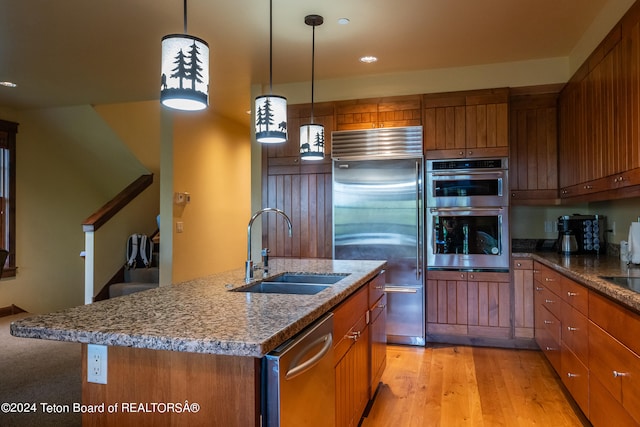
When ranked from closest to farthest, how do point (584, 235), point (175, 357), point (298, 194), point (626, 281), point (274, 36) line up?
point (175, 357), point (626, 281), point (274, 36), point (584, 235), point (298, 194)

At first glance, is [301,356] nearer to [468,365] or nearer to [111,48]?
[468,365]

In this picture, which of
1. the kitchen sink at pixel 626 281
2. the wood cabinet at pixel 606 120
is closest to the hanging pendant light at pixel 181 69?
the kitchen sink at pixel 626 281

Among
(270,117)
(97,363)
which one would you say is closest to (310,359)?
(97,363)

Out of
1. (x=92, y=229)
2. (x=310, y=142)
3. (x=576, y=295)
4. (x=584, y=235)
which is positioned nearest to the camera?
(x=576, y=295)

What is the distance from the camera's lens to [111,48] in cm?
357

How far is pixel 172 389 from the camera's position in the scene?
4.16 feet

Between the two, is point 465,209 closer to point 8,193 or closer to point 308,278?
point 308,278

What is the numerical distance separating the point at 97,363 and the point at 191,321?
1.00 feet

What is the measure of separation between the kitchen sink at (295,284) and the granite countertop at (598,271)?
1277mm

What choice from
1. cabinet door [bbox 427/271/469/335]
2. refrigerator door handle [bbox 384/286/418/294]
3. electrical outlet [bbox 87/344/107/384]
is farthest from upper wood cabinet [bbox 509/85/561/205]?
electrical outlet [bbox 87/344/107/384]

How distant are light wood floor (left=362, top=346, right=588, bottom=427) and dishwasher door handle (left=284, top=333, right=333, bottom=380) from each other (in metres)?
1.18

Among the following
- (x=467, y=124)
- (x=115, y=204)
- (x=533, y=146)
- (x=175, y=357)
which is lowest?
(x=175, y=357)

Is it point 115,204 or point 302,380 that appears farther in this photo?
point 115,204

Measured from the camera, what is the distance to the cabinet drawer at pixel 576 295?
234 centimetres
